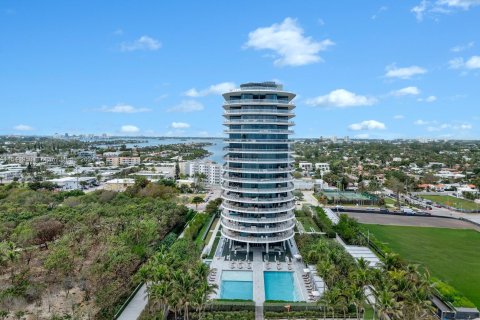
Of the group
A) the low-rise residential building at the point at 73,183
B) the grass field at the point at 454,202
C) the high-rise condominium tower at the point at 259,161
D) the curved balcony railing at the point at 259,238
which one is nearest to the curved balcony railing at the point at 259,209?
the high-rise condominium tower at the point at 259,161

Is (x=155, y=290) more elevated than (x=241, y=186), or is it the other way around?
(x=241, y=186)

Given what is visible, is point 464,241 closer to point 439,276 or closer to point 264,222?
point 439,276

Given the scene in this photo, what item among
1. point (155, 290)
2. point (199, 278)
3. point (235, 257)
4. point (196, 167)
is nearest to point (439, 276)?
point (235, 257)

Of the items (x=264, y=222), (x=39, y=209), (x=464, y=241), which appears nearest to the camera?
(x=264, y=222)

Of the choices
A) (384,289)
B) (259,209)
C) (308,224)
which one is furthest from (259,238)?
(384,289)

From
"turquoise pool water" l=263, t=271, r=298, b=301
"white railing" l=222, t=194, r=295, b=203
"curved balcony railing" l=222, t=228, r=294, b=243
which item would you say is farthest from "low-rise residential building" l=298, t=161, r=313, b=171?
"turquoise pool water" l=263, t=271, r=298, b=301

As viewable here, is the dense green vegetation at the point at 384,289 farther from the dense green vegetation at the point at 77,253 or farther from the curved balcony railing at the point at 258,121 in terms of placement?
the dense green vegetation at the point at 77,253

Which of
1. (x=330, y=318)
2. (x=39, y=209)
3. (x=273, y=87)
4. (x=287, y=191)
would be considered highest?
(x=273, y=87)
